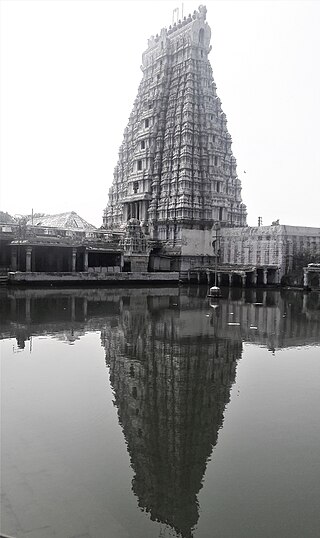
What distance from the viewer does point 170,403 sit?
12.9 m

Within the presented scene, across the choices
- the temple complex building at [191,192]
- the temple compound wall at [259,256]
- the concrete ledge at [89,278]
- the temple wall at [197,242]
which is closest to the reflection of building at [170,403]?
the concrete ledge at [89,278]

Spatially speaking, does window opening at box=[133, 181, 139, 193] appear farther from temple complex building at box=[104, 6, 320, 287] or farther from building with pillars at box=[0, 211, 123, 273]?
building with pillars at box=[0, 211, 123, 273]

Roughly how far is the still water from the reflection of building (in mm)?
37

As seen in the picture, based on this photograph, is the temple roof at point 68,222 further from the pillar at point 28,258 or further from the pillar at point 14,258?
the pillar at point 28,258

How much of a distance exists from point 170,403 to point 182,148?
2272 inches

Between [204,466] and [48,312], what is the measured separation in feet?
71.3

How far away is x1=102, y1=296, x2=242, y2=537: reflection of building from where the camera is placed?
8438mm

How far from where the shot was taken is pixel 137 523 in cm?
743

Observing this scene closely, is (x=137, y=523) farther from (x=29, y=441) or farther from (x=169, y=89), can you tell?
(x=169, y=89)

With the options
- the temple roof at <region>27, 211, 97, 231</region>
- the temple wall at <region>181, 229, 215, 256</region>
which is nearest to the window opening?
the temple roof at <region>27, 211, 97, 231</region>

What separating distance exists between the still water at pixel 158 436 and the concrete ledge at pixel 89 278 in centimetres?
2652

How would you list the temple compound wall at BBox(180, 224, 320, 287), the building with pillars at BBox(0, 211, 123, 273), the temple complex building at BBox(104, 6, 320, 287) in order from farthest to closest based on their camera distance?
the temple complex building at BBox(104, 6, 320, 287) → the temple compound wall at BBox(180, 224, 320, 287) → the building with pillars at BBox(0, 211, 123, 273)

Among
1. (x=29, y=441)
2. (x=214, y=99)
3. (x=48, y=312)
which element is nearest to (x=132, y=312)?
(x=48, y=312)

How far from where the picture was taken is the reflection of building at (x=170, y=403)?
27.7ft
